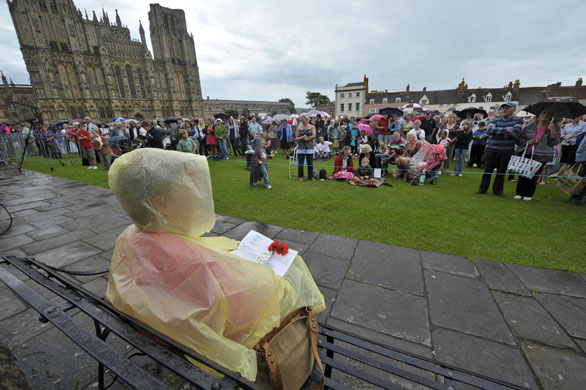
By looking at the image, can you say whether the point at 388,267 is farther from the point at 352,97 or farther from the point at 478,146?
the point at 352,97

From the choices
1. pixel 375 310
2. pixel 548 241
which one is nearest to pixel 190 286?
pixel 375 310

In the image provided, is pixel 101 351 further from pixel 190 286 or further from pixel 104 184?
pixel 104 184

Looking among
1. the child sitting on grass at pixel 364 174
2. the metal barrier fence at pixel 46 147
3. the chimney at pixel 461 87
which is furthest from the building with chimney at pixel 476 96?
the metal barrier fence at pixel 46 147

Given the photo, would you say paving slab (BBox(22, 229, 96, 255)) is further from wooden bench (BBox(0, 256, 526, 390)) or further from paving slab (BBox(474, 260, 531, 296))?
paving slab (BBox(474, 260, 531, 296))

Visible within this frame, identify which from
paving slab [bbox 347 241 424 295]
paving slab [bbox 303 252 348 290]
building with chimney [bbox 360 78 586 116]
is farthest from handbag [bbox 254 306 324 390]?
building with chimney [bbox 360 78 586 116]

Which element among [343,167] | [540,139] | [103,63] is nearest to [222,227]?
[343,167]

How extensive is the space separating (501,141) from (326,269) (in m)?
5.10

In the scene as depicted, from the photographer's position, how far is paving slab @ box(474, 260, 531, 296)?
2.44 meters

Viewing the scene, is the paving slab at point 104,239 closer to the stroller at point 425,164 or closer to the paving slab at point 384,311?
the paving slab at point 384,311

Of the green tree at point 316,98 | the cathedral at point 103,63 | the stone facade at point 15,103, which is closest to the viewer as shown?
the cathedral at point 103,63

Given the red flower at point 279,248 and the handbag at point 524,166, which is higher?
the red flower at point 279,248

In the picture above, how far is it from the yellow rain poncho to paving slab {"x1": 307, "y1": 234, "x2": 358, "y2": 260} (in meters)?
2.06

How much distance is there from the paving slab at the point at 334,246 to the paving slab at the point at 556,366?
1.70 metres

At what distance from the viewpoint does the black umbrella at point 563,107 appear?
14.5ft
